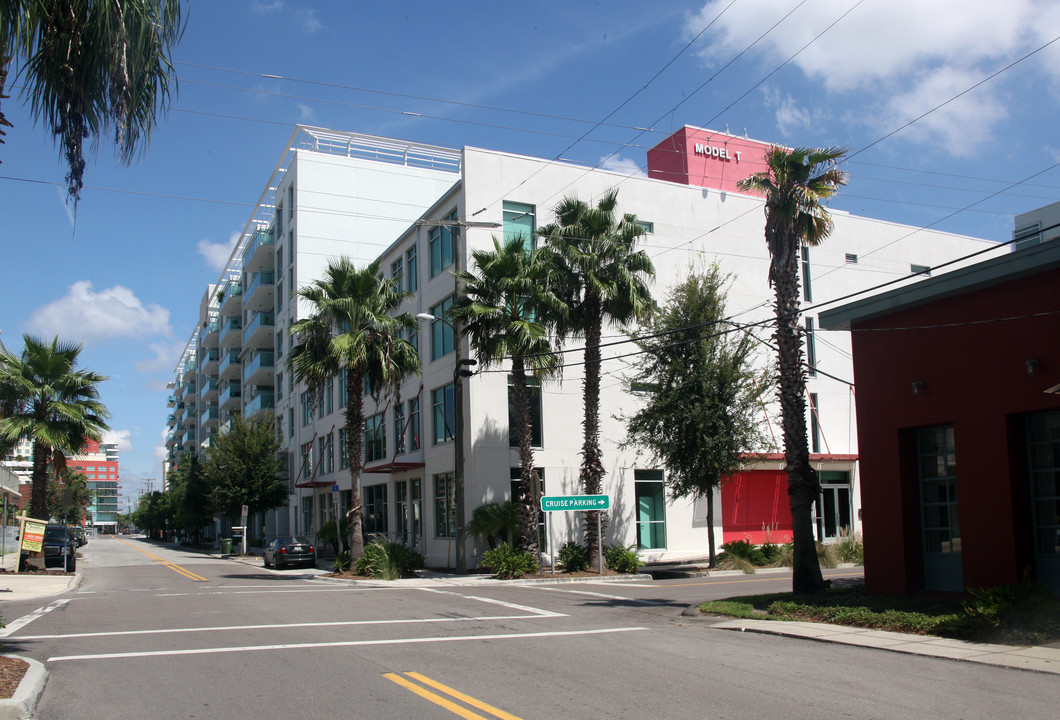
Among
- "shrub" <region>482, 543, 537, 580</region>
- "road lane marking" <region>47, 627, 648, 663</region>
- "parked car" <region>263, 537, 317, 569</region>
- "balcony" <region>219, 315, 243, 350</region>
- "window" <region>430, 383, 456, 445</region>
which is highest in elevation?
"balcony" <region>219, 315, 243, 350</region>

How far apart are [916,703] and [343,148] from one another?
165 ft

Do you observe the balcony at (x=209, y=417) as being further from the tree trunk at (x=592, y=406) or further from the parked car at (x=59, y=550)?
the tree trunk at (x=592, y=406)

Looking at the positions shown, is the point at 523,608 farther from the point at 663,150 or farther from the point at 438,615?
the point at 663,150

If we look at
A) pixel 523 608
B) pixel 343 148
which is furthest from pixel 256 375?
pixel 523 608

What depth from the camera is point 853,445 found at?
3956cm

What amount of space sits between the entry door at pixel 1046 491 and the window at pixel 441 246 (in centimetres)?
2243

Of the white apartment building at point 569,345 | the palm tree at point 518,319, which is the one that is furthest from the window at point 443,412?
the palm tree at point 518,319

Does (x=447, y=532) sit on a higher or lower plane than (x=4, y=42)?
lower

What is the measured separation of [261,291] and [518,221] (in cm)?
3133

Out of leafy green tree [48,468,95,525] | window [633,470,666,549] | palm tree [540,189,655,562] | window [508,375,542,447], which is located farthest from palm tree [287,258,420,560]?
leafy green tree [48,468,95,525]

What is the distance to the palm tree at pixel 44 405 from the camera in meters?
32.3

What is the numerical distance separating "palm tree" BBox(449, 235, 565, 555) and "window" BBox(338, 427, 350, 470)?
63.2 ft

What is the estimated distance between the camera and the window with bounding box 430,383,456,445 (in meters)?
32.3

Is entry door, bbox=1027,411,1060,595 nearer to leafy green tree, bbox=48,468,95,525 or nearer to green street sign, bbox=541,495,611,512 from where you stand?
green street sign, bbox=541,495,611,512
